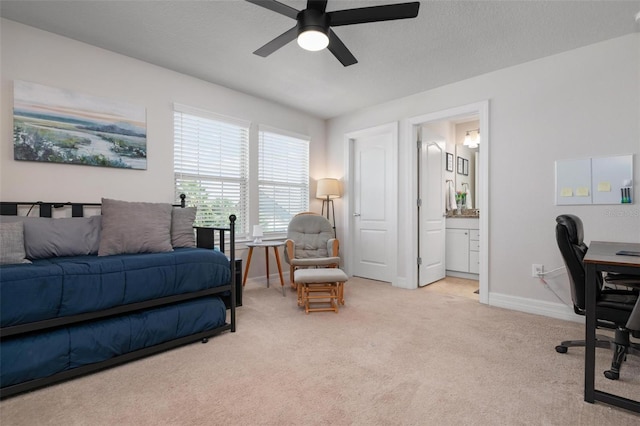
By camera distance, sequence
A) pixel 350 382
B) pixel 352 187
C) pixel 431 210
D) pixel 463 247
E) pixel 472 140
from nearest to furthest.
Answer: pixel 350 382 → pixel 431 210 → pixel 463 247 → pixel 352 187 → pixel 472 140

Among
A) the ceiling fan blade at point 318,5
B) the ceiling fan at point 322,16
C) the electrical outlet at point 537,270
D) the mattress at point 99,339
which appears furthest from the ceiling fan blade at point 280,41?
the electrical outlet at point 537,270

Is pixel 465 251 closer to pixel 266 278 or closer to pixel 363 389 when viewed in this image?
pixel 266 278

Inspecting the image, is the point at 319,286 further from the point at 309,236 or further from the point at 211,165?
the point at 211,165

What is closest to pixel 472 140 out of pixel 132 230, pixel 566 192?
pixel 566 192

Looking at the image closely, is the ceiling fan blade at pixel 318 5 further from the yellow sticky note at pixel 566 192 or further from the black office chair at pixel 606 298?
the yellow sticky note at pixel 566 192

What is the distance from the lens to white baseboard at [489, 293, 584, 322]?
9.33 feet

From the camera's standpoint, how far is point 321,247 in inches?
160

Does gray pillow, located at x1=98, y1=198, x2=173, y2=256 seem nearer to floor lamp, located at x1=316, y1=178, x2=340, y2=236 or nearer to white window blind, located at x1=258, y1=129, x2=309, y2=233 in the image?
white window blind, located at x1=258, y1=129, x2=309, y2=233

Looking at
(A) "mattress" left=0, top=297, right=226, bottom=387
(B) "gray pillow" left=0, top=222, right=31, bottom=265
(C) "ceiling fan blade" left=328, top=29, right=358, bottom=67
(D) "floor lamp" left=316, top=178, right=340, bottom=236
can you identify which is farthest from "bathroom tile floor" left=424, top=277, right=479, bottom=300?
(B) "gray pillow" left=0, top=222, right=31, bottom=265

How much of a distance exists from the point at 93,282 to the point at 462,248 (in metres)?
4.45

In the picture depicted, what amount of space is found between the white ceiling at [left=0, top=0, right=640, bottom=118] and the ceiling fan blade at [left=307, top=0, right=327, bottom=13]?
32 centimetres

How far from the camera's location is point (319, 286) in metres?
3.31

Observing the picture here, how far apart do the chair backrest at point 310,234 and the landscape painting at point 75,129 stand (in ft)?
6.12

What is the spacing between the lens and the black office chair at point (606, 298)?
1.75 metres
